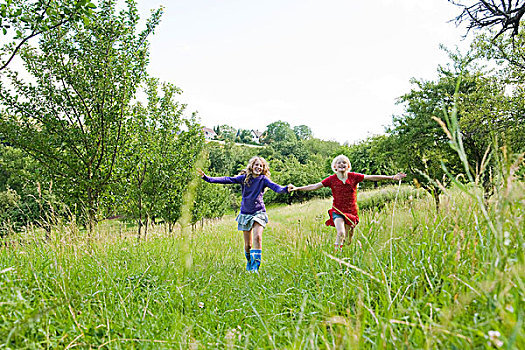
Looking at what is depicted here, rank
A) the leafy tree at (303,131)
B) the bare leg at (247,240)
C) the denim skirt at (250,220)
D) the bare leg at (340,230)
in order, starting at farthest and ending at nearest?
the leafy tree at (303,131) → the bare leg at (247,240) → the denim skirt at (250,220) → the bare leg at (340,230)

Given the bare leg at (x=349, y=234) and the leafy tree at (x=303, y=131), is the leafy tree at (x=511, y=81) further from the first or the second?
the leafy tree at (x=303, y=131)

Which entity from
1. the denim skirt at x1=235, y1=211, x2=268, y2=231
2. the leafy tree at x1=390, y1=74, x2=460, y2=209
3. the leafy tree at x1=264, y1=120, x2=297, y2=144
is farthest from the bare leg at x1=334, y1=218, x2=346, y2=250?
the leafy tree at x1=264, y1=120, x2=297, y2=144

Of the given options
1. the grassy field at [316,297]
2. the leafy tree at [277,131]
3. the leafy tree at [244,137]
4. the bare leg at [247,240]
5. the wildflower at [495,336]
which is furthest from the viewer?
the leafy tree at [244,137]

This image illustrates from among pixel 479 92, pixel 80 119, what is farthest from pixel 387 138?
pixel 80 119

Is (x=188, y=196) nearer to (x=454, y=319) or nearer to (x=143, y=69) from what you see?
(x=454, y=319)

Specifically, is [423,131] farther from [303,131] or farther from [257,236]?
[303,131]

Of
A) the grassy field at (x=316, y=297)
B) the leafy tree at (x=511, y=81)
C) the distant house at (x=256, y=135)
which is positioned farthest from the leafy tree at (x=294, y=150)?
the grassy field at (x=316, y=297)

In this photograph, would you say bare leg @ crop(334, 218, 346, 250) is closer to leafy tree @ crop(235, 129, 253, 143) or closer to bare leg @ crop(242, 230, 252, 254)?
bare leg @ crop(242, 230, 252, 254)

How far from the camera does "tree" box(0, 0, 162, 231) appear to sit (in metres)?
6.22

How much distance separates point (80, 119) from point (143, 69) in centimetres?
152

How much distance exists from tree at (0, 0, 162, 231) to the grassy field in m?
2.64

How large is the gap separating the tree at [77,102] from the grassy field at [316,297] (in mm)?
2640

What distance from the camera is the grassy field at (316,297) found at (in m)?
1.45

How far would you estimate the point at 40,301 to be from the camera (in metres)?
2.46
